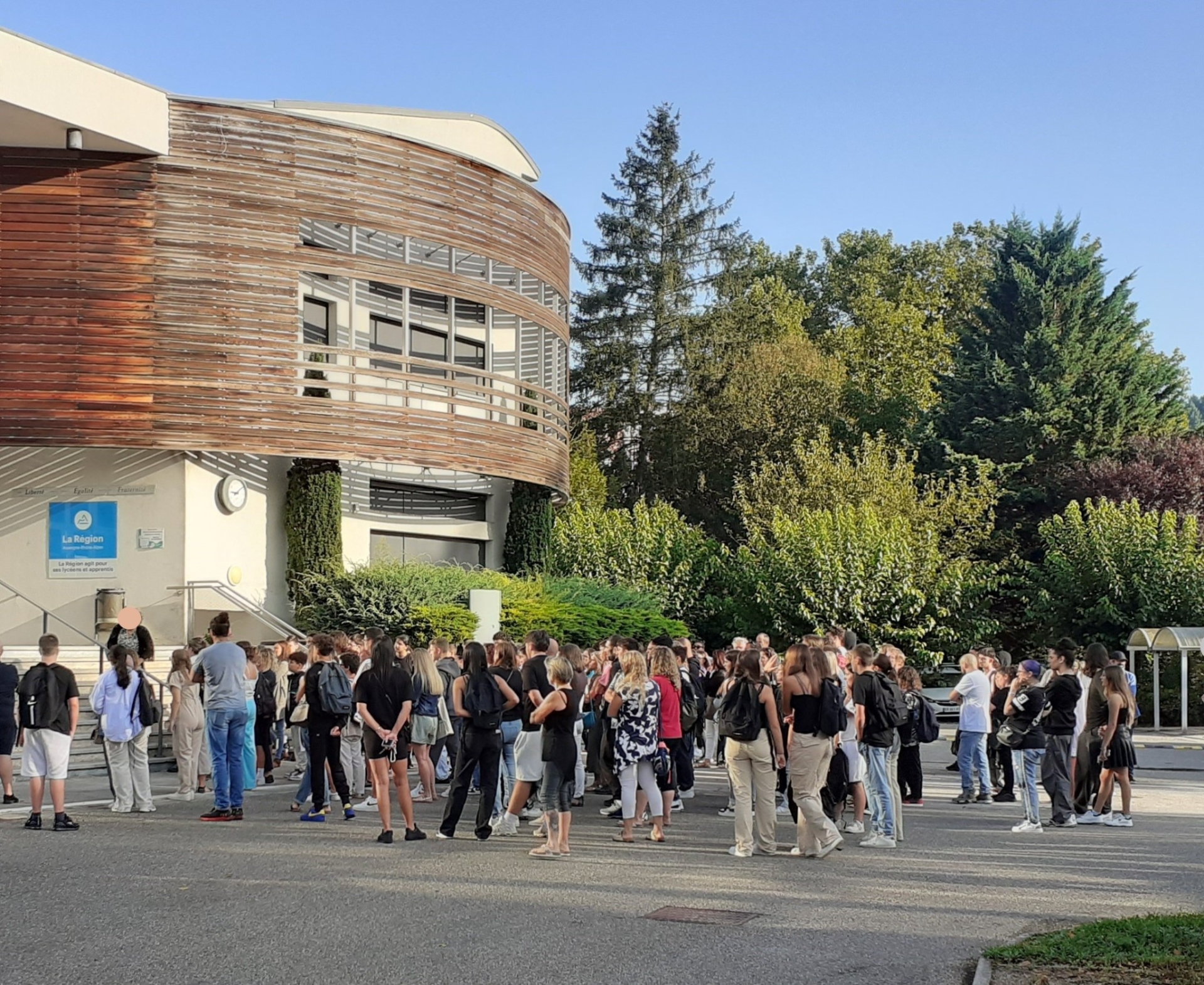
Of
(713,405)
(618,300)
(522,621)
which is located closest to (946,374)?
(713,405)

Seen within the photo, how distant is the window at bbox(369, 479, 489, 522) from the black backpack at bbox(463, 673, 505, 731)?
1820 cm

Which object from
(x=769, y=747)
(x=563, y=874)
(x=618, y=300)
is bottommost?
(x=563, y=874)

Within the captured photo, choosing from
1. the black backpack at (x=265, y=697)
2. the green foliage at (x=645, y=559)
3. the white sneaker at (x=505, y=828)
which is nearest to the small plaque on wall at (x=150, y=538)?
the black backpack at (x=265, y=697)

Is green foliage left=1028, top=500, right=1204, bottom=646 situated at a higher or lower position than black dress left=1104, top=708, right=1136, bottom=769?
higher

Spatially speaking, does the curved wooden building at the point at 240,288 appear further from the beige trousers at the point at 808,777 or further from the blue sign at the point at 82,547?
the beige trousers at the point at 808,777

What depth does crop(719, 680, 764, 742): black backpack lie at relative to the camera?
465 inches

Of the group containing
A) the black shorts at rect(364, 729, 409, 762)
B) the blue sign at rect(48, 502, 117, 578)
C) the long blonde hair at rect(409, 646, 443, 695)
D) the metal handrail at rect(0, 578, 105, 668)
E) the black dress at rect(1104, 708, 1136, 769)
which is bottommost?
the black dress at rect(1104, 708, 1136, 769)

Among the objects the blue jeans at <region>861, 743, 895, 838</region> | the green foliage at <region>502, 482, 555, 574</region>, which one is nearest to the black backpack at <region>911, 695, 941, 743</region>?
the blue jeans at <region>861, 743, 895, 838</region>

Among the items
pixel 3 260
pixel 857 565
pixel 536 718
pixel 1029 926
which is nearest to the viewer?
pixel 1029 926

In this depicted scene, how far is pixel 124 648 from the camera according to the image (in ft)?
47.1

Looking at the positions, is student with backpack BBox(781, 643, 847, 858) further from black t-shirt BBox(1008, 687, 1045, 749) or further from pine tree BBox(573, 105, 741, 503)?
pine tree BBox(573, 105, 741, 503)

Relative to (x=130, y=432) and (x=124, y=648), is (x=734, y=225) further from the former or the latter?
(x=124, y=648)

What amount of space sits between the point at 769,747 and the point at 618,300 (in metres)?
45.4

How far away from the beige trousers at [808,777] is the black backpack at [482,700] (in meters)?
2.52
